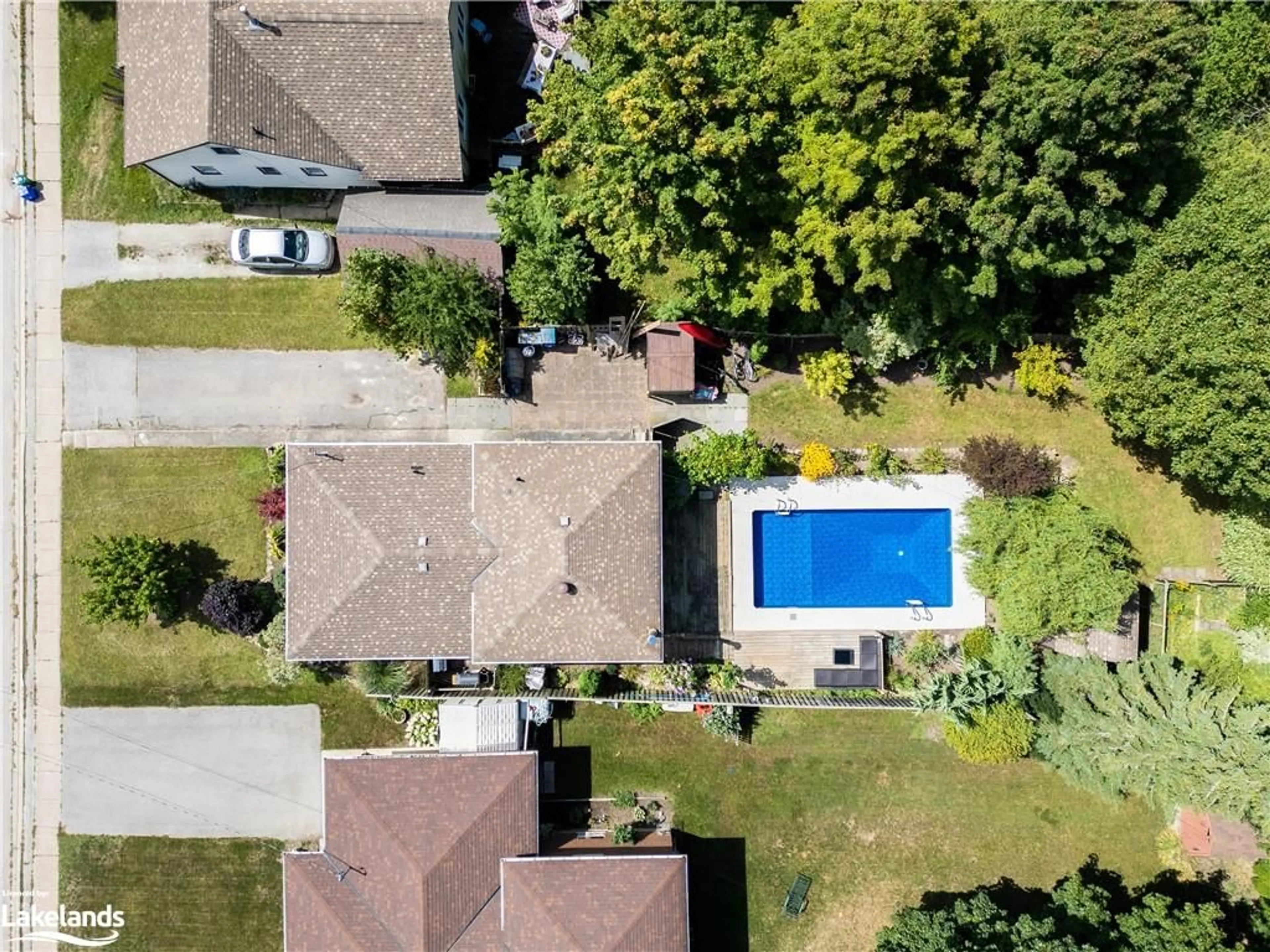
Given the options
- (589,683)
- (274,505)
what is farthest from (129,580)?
(589,683)

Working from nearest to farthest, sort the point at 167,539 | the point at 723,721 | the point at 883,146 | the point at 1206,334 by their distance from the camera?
the point at 883,146, the point at 1206,334, the point at 723,721, the point at 167,539

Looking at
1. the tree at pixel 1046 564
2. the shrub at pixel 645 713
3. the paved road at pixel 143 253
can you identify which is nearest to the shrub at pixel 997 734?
the tree at pixel 1046 564

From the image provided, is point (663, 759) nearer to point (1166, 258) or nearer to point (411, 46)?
point (1166, 258)

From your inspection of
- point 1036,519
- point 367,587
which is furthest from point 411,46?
point 1036,519

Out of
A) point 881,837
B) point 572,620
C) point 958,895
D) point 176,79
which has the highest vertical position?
point 176,79

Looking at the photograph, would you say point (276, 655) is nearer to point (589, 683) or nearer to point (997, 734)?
point (589, 683)

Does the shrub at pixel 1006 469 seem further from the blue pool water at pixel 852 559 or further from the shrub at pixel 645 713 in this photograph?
the shrub at pixel 645 713

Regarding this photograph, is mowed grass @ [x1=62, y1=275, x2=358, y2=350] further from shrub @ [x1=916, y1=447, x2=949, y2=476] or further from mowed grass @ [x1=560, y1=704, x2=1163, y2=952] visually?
shrub @ [x1=916, y1=447, x2=949, y2=476]
